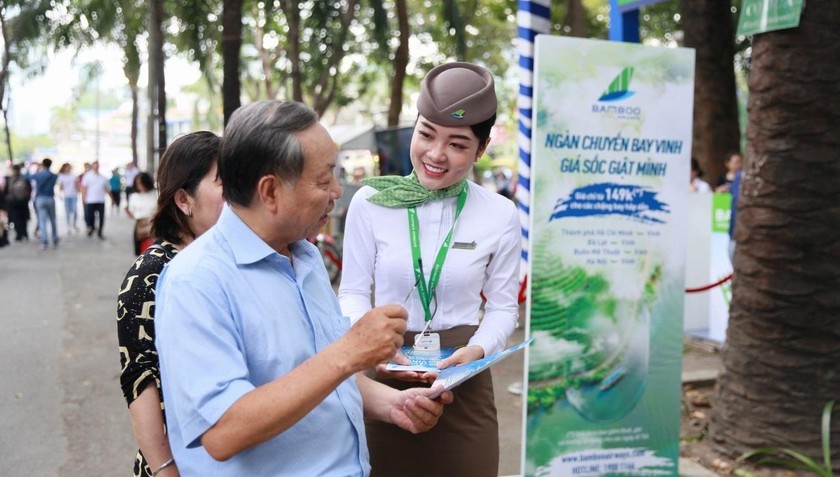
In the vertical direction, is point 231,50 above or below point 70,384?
above

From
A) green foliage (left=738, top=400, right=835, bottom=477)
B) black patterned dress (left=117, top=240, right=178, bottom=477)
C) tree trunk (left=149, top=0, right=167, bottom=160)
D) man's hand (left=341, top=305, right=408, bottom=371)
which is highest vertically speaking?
tree trunk (left=149, top=0, right=167, bottom=160)

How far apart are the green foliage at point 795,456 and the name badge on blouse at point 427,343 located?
2.89m

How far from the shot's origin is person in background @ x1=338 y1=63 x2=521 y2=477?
9.00ft

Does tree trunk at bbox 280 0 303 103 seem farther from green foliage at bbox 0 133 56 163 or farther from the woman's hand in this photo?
green foliage at bbox 0 133 56 163

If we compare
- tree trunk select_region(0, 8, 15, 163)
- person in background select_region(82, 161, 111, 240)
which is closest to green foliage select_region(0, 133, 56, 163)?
tree trunk select_region(0, 8, 15, 163)

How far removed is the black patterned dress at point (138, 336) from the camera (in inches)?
90.3

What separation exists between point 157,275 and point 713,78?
11771 mm

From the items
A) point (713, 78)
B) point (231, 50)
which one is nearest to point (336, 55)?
point (231, 50)

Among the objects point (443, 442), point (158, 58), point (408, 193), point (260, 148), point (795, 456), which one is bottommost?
point (795, 456)

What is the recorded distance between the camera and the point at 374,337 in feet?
5.71

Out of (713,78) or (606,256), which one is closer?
(606,256)

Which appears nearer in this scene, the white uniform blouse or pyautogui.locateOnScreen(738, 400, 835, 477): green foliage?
the white uniform blouse

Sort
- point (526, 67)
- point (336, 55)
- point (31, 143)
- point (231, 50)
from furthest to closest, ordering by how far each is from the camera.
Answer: point (31, 143) → point (336, 55) → point (231, 50) → point (526, 67)

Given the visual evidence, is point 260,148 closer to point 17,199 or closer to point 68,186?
point 17,199
